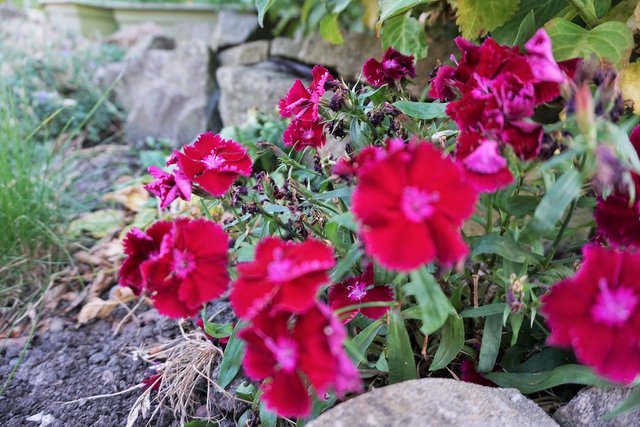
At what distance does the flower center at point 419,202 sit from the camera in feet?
2.23

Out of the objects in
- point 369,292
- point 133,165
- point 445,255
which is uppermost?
point 445,255

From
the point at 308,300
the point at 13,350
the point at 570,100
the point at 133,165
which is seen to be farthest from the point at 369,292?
the point at 133,165

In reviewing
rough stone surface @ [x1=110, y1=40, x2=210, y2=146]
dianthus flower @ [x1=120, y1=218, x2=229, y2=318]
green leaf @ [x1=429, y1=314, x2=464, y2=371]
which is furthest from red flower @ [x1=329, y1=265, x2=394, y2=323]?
rough stone surface @ [x1=110, y1=40, x2=210, y2=146]

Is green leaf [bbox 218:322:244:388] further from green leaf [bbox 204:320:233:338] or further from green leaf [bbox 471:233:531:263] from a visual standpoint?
green leaf [bbox 471:233:531:263]

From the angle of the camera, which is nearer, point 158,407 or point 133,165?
point 158,407

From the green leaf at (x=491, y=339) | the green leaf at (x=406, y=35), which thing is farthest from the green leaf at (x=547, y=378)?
the green leaf at (x=406, y=35)

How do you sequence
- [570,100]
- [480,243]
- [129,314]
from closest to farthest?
[570,100]
[480,243]
[129,314]

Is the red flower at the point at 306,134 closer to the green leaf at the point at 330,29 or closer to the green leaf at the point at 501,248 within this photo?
the green leaf at the point at 501,248

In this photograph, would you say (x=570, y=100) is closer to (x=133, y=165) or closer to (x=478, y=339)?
(x=478, y=339)

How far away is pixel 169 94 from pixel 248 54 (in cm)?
47

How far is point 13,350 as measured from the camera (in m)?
1.56

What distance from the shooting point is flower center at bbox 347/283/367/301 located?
3.27 feet

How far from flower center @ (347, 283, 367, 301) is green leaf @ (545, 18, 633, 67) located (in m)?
0.70

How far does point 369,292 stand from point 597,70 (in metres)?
0.50
